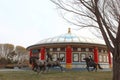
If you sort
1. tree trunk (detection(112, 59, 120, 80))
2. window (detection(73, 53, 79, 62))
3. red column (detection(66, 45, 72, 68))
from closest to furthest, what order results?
tree trunk (detection(112, 59, 120, 80))
red column (detection(66, 45, 72, 68))
window (detection(73, 53, 79, 62))

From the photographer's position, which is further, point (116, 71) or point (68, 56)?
point (68, 56)

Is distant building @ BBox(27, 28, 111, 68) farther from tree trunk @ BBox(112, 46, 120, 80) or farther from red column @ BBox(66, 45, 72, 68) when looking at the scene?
tree trunk @ BBox(112, 46, 120, 80)

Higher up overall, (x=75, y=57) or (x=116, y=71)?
(x=75, y=57)

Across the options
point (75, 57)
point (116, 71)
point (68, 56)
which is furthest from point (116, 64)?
point (75, 57)

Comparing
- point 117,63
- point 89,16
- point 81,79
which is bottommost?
point 81,79

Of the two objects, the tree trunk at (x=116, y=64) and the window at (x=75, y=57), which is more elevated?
the window at (x=75, y=57)

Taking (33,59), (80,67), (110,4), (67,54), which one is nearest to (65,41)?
(67,54)

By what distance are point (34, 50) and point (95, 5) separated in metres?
28.4

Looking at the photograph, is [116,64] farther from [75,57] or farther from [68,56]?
[75,57]

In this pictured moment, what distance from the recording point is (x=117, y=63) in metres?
10.2

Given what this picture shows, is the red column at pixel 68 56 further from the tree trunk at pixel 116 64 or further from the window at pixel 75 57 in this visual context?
Answer: the tree trunk at pixel 116 64

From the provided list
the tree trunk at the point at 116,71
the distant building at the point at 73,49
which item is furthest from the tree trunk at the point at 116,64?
the distant building at the point at 73,49

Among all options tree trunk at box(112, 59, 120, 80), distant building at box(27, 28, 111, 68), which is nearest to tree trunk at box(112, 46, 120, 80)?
tree trunk at box(112, 59, 120, 80)

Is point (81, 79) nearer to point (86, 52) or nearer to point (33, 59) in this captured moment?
point (33, 59)
